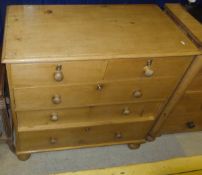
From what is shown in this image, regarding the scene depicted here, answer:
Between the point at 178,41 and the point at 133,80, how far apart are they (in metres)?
0.28

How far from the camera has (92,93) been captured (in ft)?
3.97

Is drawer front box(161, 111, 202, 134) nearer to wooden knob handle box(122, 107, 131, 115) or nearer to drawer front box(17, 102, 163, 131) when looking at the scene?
drawer front box(17, 102, 163, 131)

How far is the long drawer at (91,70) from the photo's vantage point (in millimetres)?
1018

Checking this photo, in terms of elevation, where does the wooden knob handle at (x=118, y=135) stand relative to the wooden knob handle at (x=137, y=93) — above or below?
below

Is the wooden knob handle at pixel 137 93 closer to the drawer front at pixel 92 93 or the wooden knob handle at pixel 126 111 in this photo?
the drawer front at pixel 92 93

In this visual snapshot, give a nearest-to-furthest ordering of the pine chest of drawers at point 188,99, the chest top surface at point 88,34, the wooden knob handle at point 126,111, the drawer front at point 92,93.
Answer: the chest top surface at point 88,34
the drawer front at point 92,93
the pine chest of drawers at point 188,99
the wooden knob handle at point 126,111

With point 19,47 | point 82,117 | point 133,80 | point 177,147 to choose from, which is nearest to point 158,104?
point 133,80

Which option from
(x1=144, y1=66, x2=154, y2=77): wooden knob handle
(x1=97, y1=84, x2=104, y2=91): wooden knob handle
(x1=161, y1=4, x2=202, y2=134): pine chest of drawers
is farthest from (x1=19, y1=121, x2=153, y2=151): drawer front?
(x1=144, y1=66, x2=154, y2=77): wooden knob handle

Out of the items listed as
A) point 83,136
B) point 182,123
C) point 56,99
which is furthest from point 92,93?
point 182,123

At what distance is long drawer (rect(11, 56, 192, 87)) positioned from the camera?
1018 mm

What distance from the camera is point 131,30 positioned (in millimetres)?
1185

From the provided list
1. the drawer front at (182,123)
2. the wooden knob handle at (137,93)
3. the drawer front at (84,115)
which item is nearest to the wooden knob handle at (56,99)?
the drawer front at (84,115)

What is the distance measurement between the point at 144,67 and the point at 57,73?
39 cm

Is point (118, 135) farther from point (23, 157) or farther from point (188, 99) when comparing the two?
point (23, 157)
